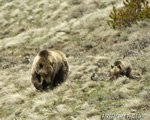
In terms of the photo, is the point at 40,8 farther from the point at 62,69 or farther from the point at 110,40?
the point at 62,69

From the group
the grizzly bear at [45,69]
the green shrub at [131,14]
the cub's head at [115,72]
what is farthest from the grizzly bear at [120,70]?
the green shrub at [131,14]

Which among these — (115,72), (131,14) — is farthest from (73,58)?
(131,14)

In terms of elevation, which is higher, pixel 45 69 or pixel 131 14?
pixel 131 14

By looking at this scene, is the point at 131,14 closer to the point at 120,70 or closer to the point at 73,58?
the point at 73,58

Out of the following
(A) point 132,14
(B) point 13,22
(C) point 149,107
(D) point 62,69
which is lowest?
(C) point 149,107

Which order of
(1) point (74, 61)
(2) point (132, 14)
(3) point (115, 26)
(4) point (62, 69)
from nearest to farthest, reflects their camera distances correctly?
(4) point (62, 69) < (1) point (74, 61) < (2) point (132, 14) < (3) point (115, 26)

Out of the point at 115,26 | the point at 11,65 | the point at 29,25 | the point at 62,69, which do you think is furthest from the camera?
the point at 29,25

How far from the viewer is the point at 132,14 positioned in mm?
13508

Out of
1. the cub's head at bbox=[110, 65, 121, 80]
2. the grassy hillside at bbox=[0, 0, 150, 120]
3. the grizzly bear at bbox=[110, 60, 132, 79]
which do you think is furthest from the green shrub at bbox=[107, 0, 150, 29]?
the cub's head at bbox=[110, 65, 121, 80]

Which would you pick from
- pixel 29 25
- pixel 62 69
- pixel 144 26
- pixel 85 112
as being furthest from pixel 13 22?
pixel 85 112

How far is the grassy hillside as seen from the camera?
6.00 meters

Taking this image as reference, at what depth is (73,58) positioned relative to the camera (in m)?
12.0

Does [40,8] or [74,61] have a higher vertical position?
[40,8]

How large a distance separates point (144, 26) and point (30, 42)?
8.26 m
